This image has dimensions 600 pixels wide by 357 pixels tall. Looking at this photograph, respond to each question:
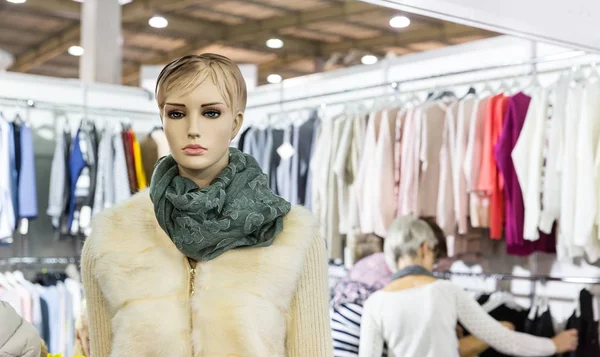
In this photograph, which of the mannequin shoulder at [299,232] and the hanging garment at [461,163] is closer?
the mannequin shoulder at [299,232]

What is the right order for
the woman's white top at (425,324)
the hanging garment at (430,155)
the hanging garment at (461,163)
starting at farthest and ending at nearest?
the hanging garment at (430,155) < the hanging garment at (461,163) < the woman's white top at (425,324)

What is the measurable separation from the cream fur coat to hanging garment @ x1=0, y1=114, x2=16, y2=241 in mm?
3308

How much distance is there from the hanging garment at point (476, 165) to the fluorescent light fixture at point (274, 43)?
6.70m

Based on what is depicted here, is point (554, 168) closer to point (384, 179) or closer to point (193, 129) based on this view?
point (384, 179)

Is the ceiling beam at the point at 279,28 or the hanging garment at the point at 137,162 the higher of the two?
the ceiling beam at the point at 279,28

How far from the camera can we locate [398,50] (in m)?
10.4

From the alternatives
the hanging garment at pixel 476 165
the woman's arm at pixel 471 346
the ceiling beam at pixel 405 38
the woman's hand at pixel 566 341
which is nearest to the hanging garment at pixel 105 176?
the hanging garment at pixel 476 165

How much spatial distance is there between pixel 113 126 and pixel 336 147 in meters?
1.69

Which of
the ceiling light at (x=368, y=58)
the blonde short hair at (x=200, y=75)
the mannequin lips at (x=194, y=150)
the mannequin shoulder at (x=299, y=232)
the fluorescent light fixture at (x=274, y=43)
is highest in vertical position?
the fluorescent light fixture at (x=274, y=43)

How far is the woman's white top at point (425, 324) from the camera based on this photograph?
3635mm

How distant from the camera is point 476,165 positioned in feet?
13.7

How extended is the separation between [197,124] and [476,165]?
2.75 metres

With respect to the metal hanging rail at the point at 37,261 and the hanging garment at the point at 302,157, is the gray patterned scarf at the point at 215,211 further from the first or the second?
the metal hanging rail at the point at 37,261

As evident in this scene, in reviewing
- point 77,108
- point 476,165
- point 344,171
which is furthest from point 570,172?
point 77,108
